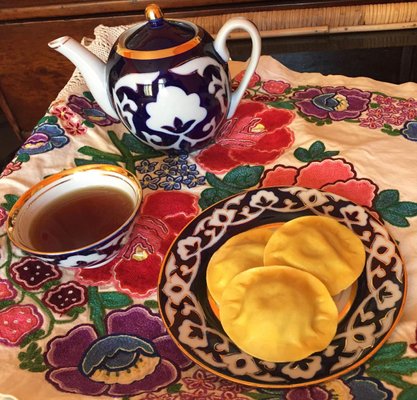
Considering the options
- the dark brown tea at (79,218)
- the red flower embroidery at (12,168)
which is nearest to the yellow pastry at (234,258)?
the dark brown tea at (79,218)

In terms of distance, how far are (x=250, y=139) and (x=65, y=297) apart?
1.07ft

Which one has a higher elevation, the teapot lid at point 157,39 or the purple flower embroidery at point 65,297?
the teapot lid at point 157,39

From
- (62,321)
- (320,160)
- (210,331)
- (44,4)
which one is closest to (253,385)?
(210,331)

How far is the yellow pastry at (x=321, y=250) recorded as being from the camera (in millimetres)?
411

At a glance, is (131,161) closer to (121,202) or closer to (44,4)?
(121,202)

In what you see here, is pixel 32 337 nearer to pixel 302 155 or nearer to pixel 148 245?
pixel 148 245

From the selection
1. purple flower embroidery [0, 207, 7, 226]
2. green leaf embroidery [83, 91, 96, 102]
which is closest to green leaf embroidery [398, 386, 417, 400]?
purple flower embroidery [0, 207, 7, 226]

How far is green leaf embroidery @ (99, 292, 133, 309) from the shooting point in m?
0.47

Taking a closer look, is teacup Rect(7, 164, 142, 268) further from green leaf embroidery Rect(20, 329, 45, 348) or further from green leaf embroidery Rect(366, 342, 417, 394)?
green leaf embroidery Rect(366, 342, 417, 394)

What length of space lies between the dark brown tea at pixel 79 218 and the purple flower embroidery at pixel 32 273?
32 millimetres

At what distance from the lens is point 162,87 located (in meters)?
0.54

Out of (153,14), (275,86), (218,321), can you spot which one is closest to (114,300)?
(218,321)

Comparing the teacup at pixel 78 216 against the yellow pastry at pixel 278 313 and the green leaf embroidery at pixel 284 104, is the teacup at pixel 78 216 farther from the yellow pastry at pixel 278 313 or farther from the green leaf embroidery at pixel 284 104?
the green leaf embroidery at pixel 284 104

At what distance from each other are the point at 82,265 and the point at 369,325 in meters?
0.28
